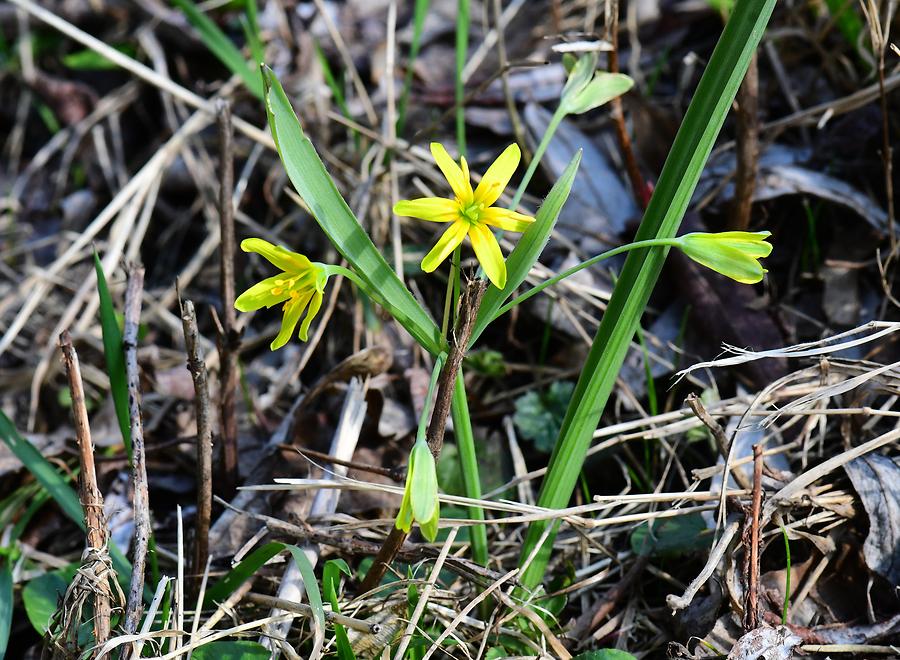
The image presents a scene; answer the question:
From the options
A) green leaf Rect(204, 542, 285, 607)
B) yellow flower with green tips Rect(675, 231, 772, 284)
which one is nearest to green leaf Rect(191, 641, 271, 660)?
green leaf Rect(204, 542, 285, 607)

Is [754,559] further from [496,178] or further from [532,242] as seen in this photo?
[496,178]

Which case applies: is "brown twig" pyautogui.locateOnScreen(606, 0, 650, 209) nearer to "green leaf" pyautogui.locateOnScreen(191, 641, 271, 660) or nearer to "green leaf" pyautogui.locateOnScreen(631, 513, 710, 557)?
"green leaf" pyautogui.locateOnScreen(631, 513, 710, 557)

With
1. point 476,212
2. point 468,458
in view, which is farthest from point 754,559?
point 476,212

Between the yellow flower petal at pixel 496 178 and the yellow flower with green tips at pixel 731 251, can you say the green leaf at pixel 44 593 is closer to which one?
the yellow flower petal at pixel 496 178

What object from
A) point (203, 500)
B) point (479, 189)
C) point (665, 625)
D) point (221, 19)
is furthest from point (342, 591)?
point (221, 19)

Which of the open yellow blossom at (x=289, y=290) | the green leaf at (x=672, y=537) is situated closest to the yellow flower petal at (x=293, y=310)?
the open yellow blossom at (x=289, y=290)

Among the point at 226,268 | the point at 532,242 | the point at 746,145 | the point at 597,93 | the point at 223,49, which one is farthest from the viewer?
the point at 223,49
